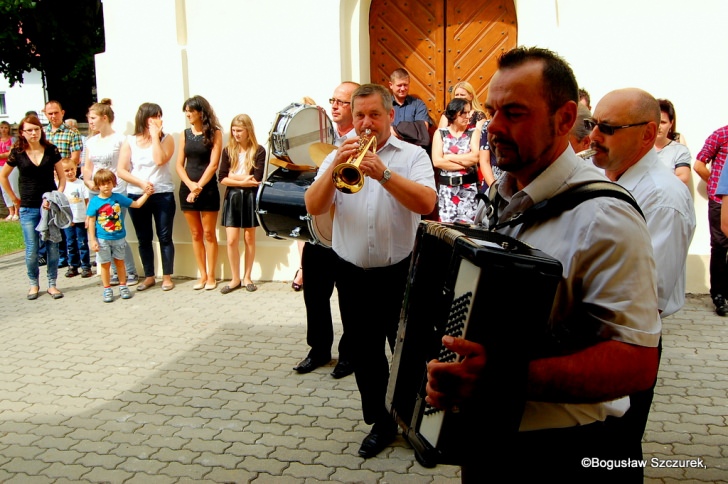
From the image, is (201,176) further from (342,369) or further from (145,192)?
(342,369)

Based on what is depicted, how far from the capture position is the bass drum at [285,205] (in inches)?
185

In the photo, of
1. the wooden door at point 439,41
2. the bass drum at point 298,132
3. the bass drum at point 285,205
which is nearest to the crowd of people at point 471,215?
the bass drum at point 285,205

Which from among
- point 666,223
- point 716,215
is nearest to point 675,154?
point 716,215

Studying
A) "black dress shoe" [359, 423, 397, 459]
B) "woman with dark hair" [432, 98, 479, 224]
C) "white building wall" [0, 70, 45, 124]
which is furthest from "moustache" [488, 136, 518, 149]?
"white building wall" [0, 70, 45, 124]

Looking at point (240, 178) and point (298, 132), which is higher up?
point (298, 132)

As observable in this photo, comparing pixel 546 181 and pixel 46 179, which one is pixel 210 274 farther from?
pixel 546 181

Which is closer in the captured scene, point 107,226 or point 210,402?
point 210,402

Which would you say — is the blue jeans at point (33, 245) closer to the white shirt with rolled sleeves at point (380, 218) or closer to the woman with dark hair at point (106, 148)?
the woman with dark hair at point (106, 148)

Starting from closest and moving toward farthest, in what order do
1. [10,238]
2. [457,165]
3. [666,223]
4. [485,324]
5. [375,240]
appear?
[485,324], [666,223], [375,240], [457,165], [10,238]

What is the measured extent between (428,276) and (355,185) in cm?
131

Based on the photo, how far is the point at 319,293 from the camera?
4891 mm

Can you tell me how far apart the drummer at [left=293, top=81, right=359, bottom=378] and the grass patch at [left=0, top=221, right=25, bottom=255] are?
8204 millimetres

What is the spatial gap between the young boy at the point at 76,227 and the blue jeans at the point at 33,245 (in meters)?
0.75

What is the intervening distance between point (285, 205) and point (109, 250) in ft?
11.2
